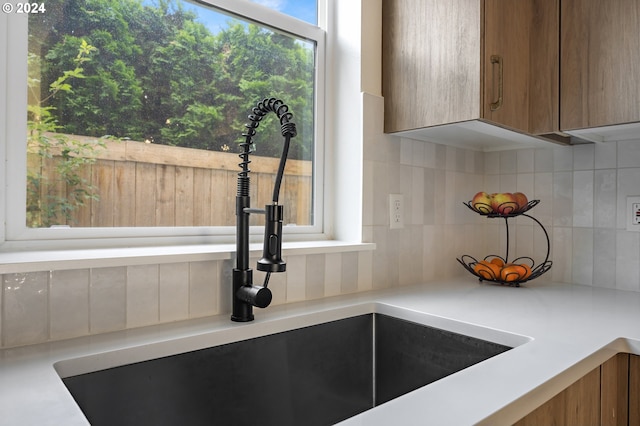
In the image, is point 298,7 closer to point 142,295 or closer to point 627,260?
point 142,295

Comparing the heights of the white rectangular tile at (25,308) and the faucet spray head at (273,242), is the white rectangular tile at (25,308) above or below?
below

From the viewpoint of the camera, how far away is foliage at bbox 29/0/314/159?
3.33 feet

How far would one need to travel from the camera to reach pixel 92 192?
104cm

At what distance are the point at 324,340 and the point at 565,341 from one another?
20.9 inches

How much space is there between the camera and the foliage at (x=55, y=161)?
0.97 meters

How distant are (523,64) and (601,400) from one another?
1.01 metres

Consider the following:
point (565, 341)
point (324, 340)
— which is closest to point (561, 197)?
point (565, 341)

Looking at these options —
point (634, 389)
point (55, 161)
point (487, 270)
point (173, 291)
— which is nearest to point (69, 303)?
point (173, 291)

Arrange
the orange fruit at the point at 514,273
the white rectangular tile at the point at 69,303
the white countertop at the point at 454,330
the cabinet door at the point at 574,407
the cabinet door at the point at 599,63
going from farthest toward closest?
the orange fruit at the point at 514,273 < the cabinet door at the point at 599,63 < the white rectangular tile at the point at 69,303 < the cabinet door at the point at 574,407 < the white countertop at the point at 454,330

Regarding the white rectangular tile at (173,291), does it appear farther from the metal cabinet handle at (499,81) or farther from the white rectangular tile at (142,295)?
the metal cabinet handle at (499,81)

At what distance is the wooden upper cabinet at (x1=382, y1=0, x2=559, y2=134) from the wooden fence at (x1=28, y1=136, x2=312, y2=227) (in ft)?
1.71

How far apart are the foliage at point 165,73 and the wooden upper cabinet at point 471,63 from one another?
330 millimetres

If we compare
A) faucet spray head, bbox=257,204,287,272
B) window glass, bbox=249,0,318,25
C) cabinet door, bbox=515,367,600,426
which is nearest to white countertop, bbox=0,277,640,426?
cabinet door, bbox=515,367,600,426

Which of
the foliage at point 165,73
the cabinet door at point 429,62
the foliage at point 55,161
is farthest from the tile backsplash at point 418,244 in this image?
the foliage at point 165,73
